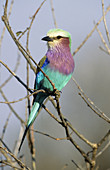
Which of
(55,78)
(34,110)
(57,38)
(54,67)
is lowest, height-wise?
(34,110)

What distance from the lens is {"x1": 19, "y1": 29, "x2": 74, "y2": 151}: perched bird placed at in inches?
167

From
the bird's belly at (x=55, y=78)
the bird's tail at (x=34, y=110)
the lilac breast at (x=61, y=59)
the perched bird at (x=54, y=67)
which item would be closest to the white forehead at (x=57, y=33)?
the perched bird at (x=54, y=67)

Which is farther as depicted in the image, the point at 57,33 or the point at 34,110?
the point at 57,33

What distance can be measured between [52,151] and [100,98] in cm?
382

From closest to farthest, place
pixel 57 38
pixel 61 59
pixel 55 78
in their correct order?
pixel 55 78 → pixel 61 59 → pixel 57 38

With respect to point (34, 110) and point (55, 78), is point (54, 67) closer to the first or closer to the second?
point (55, 78)

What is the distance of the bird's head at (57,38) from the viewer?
4.30 meters

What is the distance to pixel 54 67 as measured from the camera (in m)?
4.23

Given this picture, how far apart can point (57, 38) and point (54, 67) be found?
0.46 m

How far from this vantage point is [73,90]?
18.0 metres

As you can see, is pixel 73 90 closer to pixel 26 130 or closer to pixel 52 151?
pixel 52 151

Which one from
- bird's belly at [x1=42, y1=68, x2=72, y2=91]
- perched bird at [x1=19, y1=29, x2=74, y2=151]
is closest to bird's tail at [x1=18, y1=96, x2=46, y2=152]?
perched bird at [x1=19, y1=29, x2=74, y2=151]

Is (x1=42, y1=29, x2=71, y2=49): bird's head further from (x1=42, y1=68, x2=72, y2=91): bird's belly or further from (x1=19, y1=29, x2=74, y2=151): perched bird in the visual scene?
(x1=42, y1=68, x2=72, y2=91): bird's belly

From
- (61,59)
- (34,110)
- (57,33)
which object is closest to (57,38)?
(57,33)
